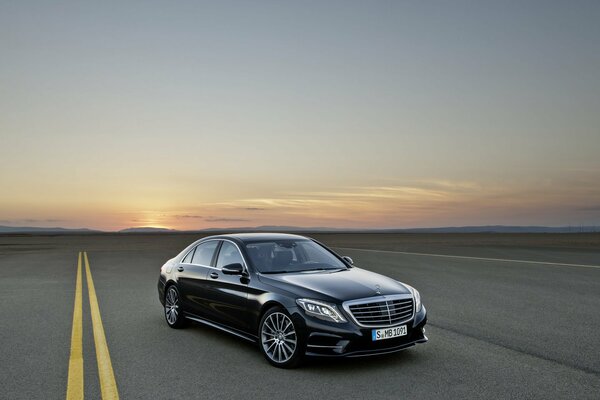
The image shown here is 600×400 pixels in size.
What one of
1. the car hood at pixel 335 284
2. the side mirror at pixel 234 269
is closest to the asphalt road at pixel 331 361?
the car hood at pixel 335 284

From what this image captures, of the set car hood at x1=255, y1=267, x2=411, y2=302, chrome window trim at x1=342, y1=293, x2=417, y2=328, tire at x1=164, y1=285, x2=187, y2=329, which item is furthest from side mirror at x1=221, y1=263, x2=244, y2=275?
tire at x1=164, y1=285, x2=187, y2=329

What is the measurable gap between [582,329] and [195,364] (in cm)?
569

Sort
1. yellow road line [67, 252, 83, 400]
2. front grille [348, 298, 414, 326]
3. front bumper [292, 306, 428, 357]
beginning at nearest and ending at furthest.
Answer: yellow road line [67, 252, 83, 400] → front bumper [292, 306, 428, 357] → front grille [348, 298, 414, 326]

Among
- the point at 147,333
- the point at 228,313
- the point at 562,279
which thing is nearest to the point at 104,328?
the point at 147,333

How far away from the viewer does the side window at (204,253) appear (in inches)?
340

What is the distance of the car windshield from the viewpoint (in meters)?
7.65

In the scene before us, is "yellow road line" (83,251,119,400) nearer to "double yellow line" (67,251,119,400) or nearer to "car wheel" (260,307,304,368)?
"double yellow line" (67,251,119,400)

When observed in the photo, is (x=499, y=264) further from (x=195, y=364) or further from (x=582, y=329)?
(x=195, y=364)

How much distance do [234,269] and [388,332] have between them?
212 cm

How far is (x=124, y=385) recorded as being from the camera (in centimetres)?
578

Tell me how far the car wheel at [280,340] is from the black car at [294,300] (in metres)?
0.01

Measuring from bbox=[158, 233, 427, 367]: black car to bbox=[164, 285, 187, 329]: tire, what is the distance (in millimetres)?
29

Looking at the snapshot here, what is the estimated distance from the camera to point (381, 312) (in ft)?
21.3

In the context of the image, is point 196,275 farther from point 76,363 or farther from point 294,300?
point 294,300
